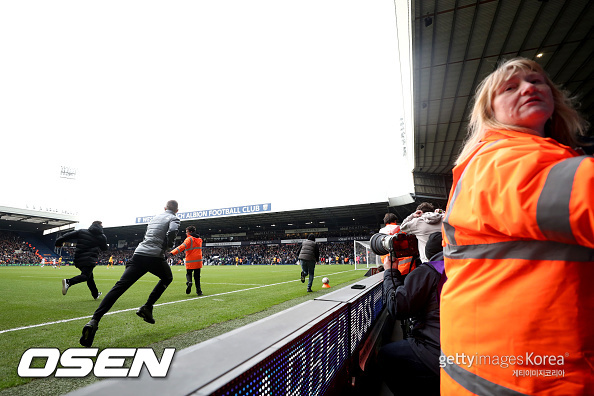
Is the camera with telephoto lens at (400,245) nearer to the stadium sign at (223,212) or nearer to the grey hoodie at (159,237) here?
the grey hoodie at (159,237)

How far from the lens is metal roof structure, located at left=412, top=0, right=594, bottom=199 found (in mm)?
8016

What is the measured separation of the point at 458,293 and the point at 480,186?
34 cm

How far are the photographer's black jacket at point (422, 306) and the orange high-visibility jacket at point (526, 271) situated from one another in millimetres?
1165

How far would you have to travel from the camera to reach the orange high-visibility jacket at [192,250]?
322 inches

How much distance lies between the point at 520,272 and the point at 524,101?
0.64 meters

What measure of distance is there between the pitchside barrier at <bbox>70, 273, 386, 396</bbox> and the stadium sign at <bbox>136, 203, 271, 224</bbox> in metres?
35.6

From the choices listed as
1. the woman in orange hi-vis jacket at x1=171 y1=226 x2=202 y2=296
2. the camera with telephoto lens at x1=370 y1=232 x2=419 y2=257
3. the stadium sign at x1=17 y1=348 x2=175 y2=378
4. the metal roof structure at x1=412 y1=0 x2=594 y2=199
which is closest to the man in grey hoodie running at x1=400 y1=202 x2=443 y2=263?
the camera with telephoto lens at x1=370 y1=232 x2=419 y2=257

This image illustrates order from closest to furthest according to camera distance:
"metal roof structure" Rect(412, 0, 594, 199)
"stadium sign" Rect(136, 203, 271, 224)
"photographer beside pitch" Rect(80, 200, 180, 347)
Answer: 1. "photographer beside pitch" Rect(80, 200, 180, 347)
2. "metal roof structure" Rect(412, 0, 594, 199)
3. "stadium sign" Rect(136, 203, 271, 224)

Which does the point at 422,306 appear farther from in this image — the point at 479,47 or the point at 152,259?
the point at 479,47

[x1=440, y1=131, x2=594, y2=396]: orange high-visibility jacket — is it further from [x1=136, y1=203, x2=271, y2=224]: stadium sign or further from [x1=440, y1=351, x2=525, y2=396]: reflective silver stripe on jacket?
[x1=136, y1=203, x2=271, y2=224]: stadium sign

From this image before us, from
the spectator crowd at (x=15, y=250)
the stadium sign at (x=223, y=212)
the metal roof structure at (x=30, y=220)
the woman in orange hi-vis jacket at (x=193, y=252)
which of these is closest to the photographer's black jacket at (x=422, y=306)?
the woman in orange hi-vis jacket at (x=193, y=252)

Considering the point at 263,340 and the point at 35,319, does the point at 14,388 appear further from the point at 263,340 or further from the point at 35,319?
the point at 35,319

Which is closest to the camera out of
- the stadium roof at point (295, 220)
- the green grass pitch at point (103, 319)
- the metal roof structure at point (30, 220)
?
the green grass pitch at point (103, 319)

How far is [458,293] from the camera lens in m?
0.88
